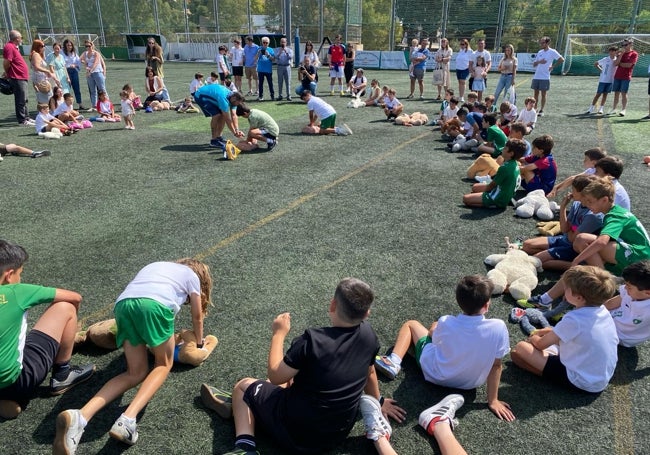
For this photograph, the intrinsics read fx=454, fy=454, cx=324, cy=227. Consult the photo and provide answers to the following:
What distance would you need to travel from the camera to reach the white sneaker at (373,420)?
9.48 ft

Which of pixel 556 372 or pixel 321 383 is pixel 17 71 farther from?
pixel 556 372

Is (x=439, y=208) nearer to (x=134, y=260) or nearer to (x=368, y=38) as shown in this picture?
(x=134, y=260)

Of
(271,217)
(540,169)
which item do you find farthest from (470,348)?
(540,169)

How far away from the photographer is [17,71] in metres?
11.7

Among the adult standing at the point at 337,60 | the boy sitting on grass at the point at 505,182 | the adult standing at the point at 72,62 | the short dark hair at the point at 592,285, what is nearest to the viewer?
the short dark hair at the point at 592,285

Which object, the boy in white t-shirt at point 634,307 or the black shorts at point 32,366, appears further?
the boy in white t-shirt at point 634,307

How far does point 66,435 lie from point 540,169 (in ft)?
23.5

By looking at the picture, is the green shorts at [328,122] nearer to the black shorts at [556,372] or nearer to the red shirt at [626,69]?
the red shirt at [626,69]

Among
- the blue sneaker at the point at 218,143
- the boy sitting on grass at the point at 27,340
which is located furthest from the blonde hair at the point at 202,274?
the blue sneaker at the point at 218,143

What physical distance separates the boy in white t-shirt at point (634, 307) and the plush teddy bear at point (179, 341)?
3.41 meters

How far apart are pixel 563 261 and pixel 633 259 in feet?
2.52

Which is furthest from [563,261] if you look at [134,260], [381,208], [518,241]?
[134,260]

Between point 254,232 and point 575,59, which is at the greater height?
point 575,59

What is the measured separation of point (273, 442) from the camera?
3018mm
